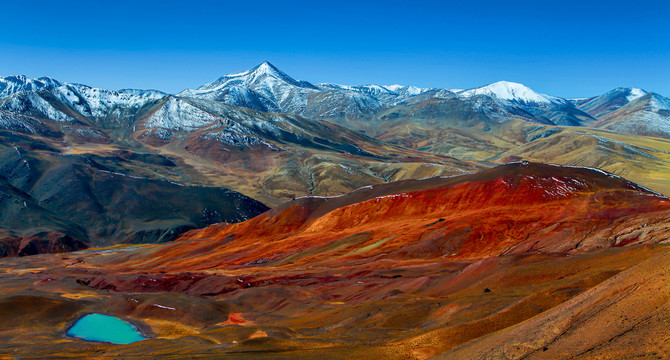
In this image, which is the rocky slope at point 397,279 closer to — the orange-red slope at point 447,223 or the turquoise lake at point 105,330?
the orange-red slope at point 447,223

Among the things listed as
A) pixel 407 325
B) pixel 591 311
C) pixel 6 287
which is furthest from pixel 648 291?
pixel 6 287

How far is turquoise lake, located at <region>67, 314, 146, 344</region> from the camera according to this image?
57062 mm

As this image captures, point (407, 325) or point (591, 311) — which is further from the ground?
point (591, 311)

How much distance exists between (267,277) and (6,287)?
49.2m

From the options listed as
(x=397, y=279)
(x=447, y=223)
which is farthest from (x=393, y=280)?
(x=447, y=223)

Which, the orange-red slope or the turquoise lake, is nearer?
the turquoise lake

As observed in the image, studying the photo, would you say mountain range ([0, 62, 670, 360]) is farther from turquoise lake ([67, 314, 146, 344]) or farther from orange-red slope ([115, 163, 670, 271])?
turquoise lake ([67, 314, 146, 344])

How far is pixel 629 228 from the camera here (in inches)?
2785

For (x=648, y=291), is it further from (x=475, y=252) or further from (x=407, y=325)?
(x=475, y=252)

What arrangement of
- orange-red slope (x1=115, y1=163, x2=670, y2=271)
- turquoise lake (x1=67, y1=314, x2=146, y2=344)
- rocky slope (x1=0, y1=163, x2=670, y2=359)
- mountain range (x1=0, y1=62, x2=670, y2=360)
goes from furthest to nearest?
1. orange-red slope (x1=115, y1=163, x2=670, y2=271)
2. turquoise lake (x1=67, y1=314, x2=146, y2=344)
3. rocky slope (x1=0, y1=163, x2=670, y2=359)
4. mountain range (x1=0, y1=62, x2=670, y2=360)

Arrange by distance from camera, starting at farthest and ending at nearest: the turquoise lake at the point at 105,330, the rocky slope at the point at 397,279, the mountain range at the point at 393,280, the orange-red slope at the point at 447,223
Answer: the orange-red slope at the point at 447,223
the turquoise lake at the point at 105,330
the rocky slope at the point at 397,279
the mountain range at the point at 393,280

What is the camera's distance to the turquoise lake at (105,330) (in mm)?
57062

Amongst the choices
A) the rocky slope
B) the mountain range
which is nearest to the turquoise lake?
the mountain range

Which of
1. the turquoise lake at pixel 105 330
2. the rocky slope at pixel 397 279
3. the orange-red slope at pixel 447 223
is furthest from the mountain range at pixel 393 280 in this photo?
the turquoise lake at pixel 105 330
